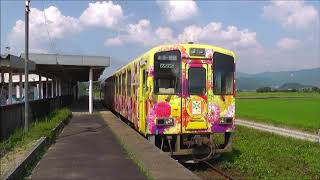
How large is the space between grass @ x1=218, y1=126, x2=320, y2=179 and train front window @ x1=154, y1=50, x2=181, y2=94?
2939 millimetres

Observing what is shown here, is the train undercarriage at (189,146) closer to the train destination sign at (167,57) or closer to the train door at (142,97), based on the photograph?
the train door at (142,97)

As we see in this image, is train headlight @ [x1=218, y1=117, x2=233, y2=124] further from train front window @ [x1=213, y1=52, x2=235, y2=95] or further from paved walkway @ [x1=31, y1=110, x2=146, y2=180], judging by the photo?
paved walkway @ [x1=31, y1=110, x2=146, y2=180]

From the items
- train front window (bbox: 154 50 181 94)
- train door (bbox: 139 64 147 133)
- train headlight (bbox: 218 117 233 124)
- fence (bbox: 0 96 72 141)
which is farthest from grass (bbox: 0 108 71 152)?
train headlight (bbox: 218 117 233 124)

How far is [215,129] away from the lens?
12.3 metres

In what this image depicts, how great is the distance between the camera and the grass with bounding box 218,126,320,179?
11757 mm

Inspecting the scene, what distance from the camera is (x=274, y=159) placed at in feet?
44.9

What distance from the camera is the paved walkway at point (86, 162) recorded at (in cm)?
873

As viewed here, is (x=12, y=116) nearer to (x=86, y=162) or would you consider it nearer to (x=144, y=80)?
(x=144, y=80)

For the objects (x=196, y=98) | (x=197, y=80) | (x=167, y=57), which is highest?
(x=167, y=57)

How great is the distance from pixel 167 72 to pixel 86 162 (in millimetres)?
3231

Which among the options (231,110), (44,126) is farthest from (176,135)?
(44,126)

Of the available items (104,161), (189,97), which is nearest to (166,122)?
(189,97)

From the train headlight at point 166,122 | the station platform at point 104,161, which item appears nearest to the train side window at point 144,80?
the train headlight at point 166,122

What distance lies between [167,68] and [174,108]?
1.04 metres
